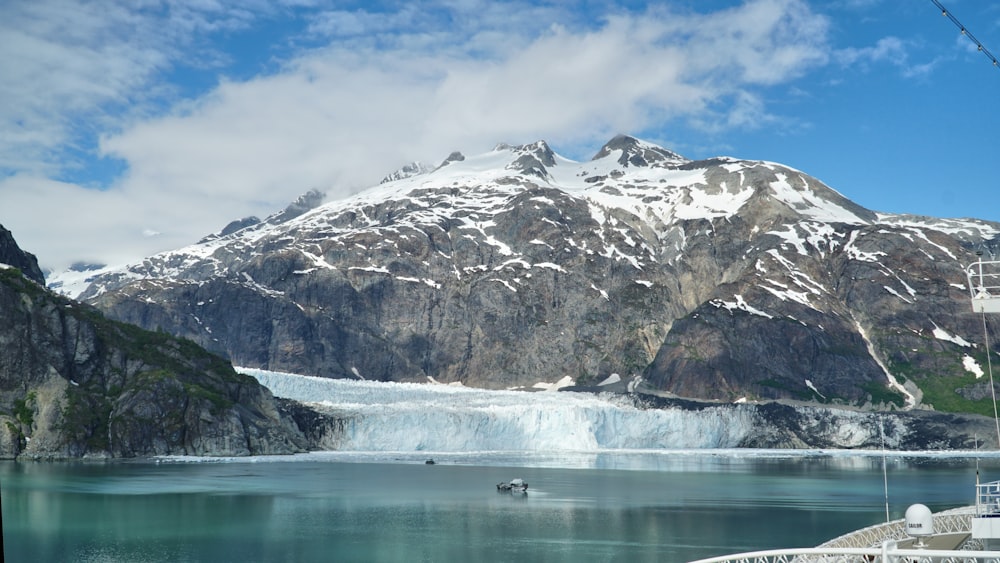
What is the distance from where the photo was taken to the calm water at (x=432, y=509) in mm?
54906

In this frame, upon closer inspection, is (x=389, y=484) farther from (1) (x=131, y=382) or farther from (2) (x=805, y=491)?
(1) (x=131, y=382)

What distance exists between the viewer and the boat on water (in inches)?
1049

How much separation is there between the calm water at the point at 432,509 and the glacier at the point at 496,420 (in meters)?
33.2

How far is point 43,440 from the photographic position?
128m

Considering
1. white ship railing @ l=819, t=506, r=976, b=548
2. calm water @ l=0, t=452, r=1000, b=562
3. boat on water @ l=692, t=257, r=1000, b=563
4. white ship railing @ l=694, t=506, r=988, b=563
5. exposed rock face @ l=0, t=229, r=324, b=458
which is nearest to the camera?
white ship railing @ l=694, t=506, r=988, b=563

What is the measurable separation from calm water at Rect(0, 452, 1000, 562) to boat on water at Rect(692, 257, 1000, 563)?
10.1 m

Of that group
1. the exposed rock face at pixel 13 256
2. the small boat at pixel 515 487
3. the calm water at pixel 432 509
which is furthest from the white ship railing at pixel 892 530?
the exposed rock face at pixel 13 256

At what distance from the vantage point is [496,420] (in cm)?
16438

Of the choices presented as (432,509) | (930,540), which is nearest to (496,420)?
(432,509)

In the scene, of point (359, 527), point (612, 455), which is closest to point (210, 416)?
point (612, 455)

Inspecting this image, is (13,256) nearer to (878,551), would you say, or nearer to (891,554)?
(878,551)

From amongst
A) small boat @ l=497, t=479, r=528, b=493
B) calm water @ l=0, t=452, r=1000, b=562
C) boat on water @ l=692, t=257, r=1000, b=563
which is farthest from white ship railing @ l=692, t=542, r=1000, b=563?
small boat @ l=497, t=479, r=528, b=493

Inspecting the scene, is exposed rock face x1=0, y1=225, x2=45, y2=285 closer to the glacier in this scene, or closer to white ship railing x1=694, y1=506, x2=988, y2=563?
the glacier

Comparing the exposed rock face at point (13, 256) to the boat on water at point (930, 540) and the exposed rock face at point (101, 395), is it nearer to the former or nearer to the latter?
the exposed rock face at point (101, 395)
